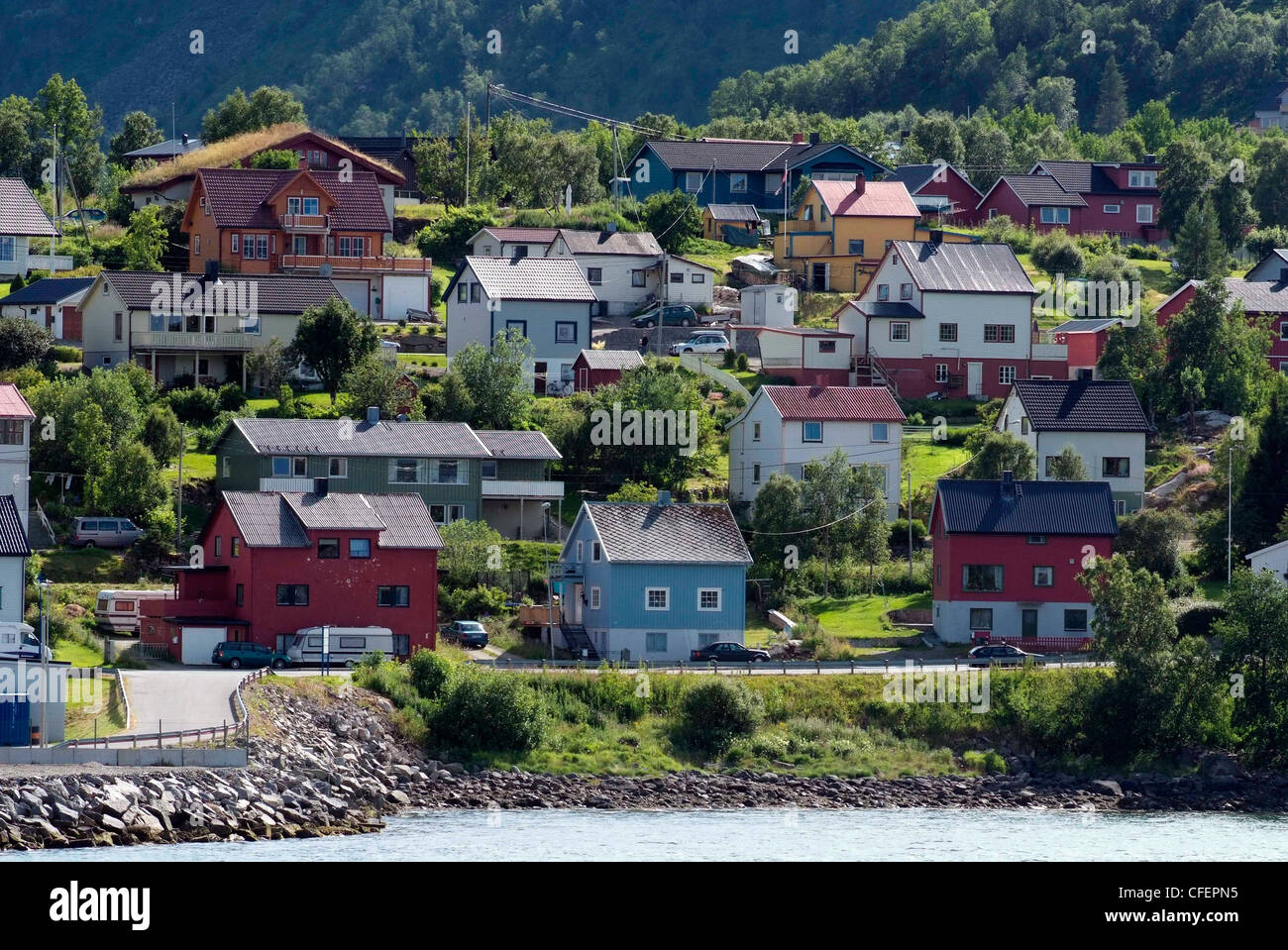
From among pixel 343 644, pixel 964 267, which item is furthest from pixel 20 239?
pixel 343 644

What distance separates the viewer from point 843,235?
3839 inches

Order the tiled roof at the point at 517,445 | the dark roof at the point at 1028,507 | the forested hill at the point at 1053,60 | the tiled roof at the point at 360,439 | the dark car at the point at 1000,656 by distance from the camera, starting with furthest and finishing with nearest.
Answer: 1. the forested hill at the point at 1053,60
2. the tiled roof at the point at 517,445
3. the tiled roof at the point at 360,439
4. the dark roof at the point at 1028,507
5. the dark car at the point at 1000,656

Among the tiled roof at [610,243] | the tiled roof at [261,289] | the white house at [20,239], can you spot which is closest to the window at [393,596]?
the tiled roof at [261,289]

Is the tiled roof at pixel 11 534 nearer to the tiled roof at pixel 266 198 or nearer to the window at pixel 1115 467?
the window at pixel 1115 467

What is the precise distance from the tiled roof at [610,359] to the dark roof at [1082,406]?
1429cm

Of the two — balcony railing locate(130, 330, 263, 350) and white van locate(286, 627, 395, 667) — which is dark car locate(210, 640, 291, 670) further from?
balcony railing locate(130, 330, 263, 350)

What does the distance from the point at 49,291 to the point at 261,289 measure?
8681 mm

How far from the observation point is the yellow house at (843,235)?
317ft

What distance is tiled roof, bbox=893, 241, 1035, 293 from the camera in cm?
8406

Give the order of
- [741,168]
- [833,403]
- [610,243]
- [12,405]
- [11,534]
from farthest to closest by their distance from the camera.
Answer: [741,168]
[610,243]
[833,403]
[12,405]
[11,534]

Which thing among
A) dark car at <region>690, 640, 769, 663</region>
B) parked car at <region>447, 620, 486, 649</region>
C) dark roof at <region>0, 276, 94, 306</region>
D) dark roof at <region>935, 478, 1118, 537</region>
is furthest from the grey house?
dark roof at <region>0, 276, 94, 306</region>

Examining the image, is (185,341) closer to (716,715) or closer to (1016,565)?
(1016,565)

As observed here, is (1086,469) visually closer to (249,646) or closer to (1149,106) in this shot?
(249,646)

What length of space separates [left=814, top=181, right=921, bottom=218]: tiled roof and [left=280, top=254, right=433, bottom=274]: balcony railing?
1865cm
